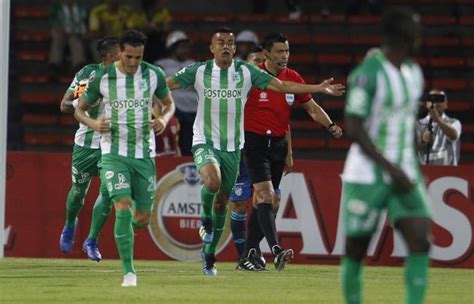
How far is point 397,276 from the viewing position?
1478 cm

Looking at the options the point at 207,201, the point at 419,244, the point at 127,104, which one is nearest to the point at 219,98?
the point at 207,201

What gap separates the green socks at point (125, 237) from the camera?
1188cm

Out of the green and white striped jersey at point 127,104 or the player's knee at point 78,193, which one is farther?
the player's knee at point 78,193

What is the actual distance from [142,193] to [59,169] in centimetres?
540

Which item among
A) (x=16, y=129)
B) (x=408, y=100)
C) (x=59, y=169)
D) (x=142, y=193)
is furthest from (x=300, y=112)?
(x=408, y=100)

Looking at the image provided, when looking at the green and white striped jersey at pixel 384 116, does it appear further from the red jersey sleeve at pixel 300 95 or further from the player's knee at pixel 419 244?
the red jersey sleeve at pixel 300 95

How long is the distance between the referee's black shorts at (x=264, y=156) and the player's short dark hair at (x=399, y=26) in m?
6.11

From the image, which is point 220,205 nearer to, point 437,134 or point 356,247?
point 437,134

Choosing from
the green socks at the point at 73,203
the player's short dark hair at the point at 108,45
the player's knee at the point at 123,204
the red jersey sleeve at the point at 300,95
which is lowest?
the green socks at the point at 73,203

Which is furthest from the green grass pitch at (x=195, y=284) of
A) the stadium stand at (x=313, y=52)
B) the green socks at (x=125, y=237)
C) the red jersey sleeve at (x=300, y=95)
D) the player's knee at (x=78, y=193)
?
the stadium stand at (x=313, y=52)

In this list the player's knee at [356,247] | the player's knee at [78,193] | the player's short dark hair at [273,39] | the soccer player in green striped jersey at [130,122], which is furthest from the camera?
the player's knee at [78,193]

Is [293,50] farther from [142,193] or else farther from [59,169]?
[142,193]

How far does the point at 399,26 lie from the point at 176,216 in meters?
9.33

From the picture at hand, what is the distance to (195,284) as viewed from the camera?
12664mm
